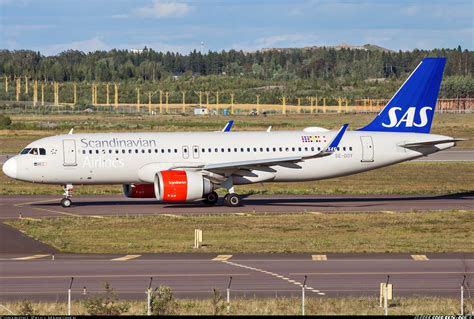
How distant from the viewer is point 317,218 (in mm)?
48781

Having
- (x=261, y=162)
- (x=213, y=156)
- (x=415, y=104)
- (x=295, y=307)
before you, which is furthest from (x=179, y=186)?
(x=295, y=307)

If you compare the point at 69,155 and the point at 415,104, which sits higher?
the point at 415,104

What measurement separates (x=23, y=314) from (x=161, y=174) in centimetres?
2733

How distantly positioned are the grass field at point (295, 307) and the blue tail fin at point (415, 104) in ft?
96.1

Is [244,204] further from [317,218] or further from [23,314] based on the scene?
[23,314]

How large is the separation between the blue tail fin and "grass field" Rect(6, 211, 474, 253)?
7.82 metres

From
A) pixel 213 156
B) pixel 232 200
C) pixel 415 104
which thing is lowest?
pixel 232 200

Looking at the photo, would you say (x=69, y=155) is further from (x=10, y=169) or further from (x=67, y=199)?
(x=10, y=169)

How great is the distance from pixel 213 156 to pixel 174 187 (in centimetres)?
393

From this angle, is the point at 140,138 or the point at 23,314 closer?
the point at 23,314

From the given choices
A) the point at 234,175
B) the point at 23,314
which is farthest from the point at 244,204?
the point at 23,314

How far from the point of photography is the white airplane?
53.2 metres

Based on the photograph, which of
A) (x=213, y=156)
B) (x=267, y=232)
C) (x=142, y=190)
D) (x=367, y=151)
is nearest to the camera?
(x=267, y=232)

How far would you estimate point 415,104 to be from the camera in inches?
2264
